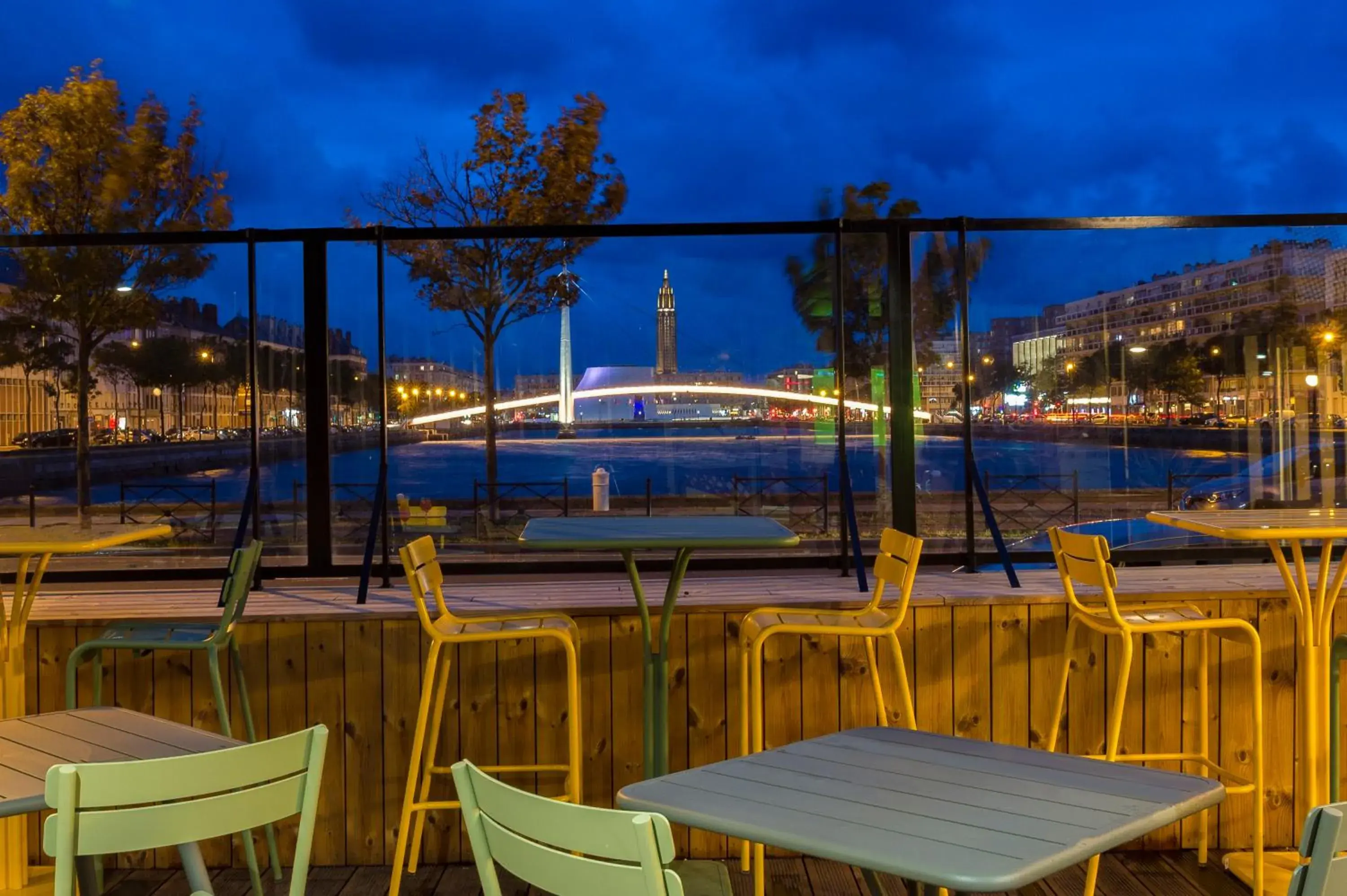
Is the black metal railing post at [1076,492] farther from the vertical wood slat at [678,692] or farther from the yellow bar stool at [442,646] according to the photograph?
the yellow bar stool at [442,646]

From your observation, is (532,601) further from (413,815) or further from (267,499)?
(267,499)

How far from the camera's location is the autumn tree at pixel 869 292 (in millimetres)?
5289

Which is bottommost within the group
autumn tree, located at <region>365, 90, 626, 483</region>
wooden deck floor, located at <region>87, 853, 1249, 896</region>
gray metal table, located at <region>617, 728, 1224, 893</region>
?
wooden deck floor, located at <region>87, 853, 1249, 896</region>

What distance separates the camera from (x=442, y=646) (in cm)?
355

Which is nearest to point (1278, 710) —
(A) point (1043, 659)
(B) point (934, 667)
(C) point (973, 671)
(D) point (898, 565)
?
(A) point (1043, 659)

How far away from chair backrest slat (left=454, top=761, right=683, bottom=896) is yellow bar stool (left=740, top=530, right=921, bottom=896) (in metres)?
1.70

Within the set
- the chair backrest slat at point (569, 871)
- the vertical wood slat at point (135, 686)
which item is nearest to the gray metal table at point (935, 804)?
the chair backrest slat at point (569, 871)

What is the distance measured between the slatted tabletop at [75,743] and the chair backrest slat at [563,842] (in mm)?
733

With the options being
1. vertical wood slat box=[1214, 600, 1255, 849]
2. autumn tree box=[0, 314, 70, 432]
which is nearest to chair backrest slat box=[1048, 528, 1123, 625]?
vertical wood slat box=[1214, 600, 1255, 849]

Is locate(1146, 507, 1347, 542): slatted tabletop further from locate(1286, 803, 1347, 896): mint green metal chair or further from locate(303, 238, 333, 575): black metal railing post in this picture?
locate(303, 238, 333, 575): black metal railing post

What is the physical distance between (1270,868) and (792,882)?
5.22ft

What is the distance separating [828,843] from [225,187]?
390 inches

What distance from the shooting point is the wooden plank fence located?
12.6 ft

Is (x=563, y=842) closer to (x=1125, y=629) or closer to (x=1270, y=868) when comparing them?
(x=1125, y=629)
